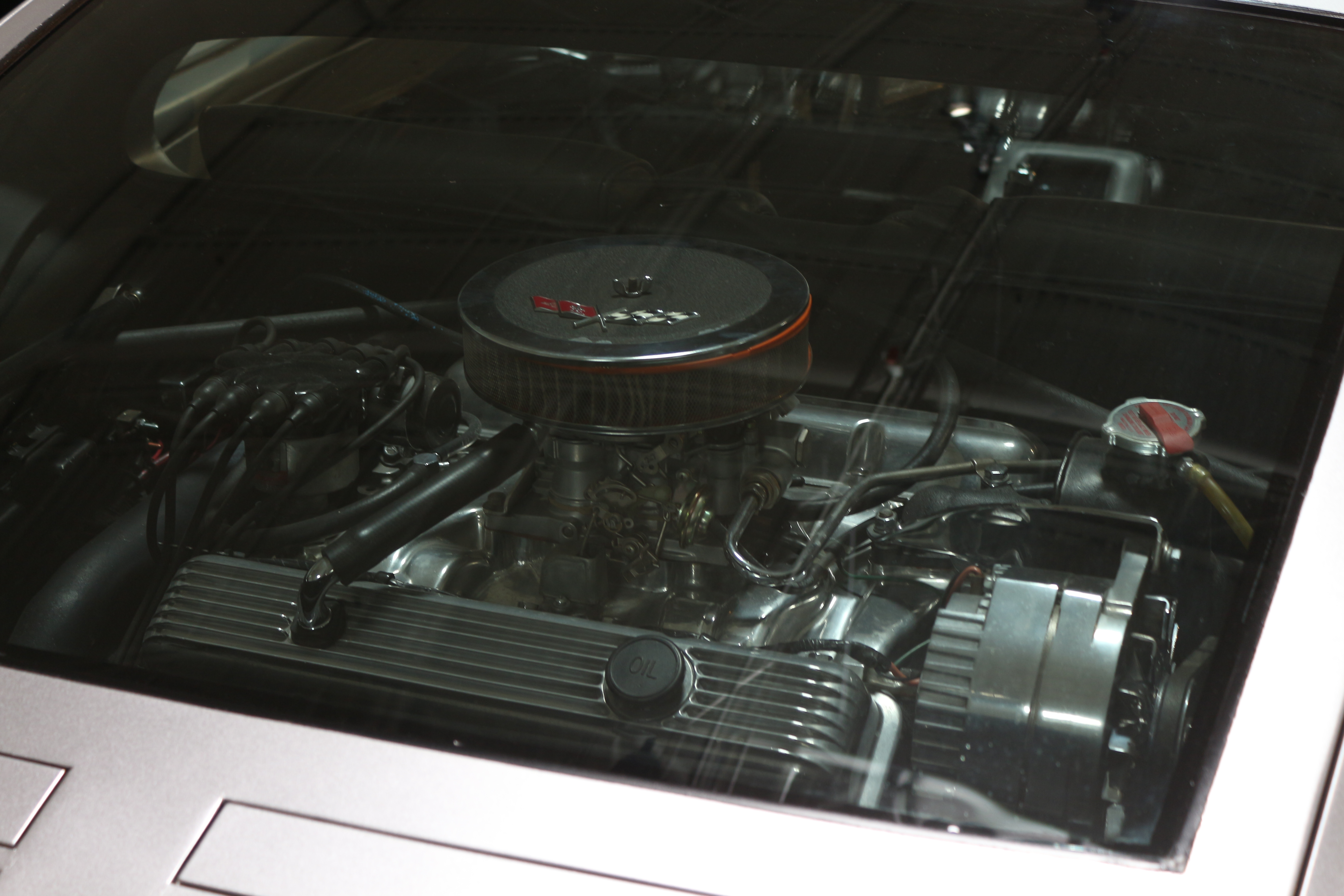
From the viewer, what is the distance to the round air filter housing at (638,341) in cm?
76

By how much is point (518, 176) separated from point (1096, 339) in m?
0.56

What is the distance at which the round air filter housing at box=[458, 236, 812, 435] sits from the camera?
2.50 feet

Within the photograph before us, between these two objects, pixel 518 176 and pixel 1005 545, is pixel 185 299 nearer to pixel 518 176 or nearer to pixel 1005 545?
pixel 518 176

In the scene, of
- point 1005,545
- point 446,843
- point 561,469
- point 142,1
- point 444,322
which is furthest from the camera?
point 142,1

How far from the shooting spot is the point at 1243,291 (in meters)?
0.83

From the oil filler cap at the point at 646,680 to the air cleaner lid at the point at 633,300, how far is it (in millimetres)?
198

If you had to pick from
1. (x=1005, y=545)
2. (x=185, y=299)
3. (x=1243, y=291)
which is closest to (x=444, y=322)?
(x=185, y=299)

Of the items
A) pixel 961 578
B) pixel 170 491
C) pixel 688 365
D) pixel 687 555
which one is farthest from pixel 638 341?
pixel 170 491

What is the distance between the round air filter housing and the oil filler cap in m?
0.17

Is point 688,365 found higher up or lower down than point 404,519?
higher up

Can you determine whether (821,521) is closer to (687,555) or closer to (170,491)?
(687,555)

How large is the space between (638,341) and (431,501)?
210 millimetres

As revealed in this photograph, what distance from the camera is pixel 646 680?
0.67 meters

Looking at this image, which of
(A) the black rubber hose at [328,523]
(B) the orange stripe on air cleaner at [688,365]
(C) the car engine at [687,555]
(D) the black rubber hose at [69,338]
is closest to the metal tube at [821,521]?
(C) the car engine at [687,555]
